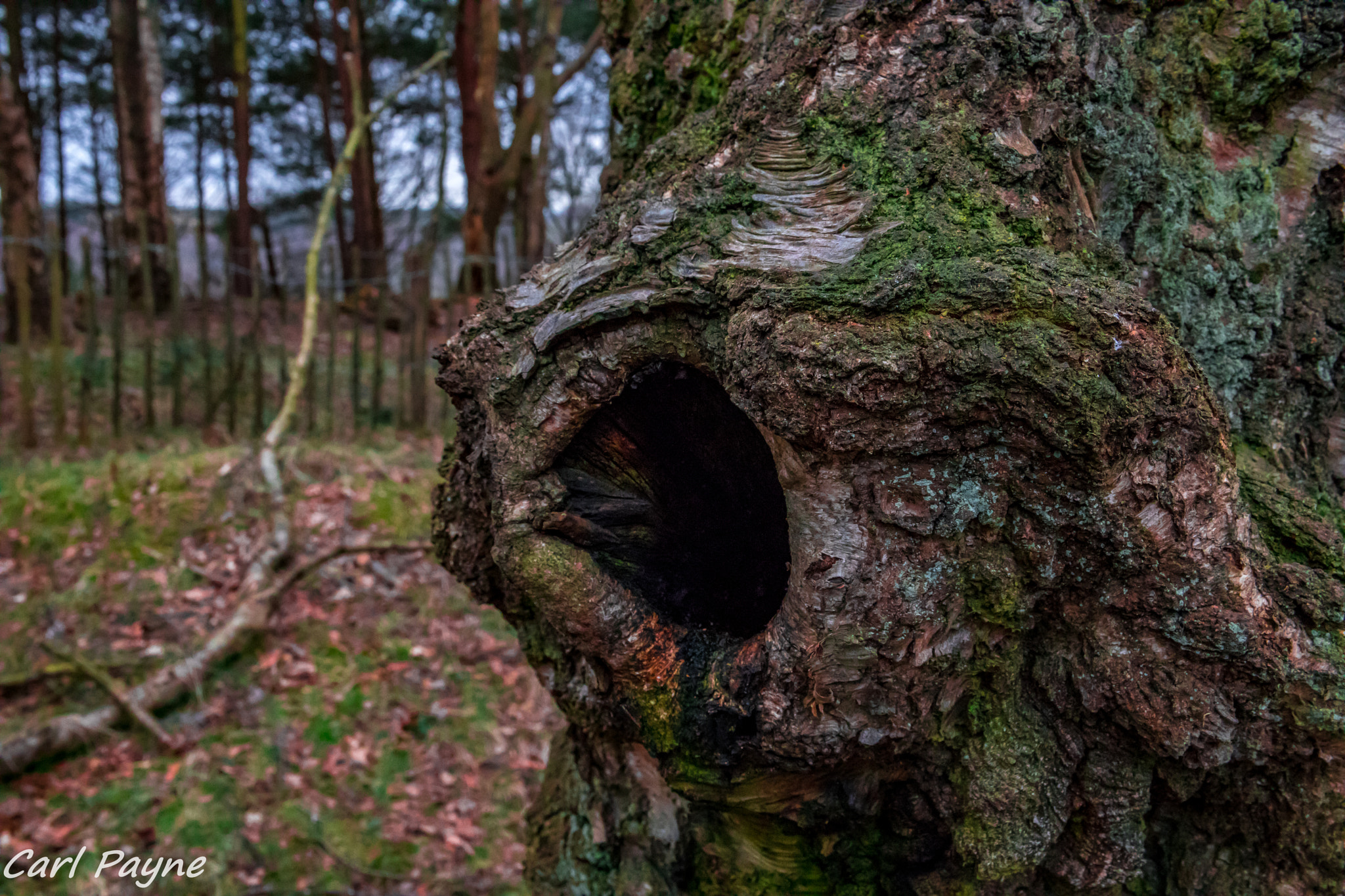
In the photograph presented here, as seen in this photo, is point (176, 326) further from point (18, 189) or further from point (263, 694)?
point (263, 694)

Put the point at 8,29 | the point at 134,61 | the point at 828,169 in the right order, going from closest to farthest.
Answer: the point at 828,169 < the point at 8,29 < the point at 134,61

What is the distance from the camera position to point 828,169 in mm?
1152

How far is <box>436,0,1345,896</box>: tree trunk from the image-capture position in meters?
1.01

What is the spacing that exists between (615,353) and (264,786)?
352 centimetres

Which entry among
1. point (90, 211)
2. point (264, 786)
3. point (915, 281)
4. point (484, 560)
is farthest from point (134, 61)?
point (915, 281)

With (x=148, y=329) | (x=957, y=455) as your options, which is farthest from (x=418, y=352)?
(x=957, y=455)

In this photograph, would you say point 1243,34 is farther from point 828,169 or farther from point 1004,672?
point 1004,672

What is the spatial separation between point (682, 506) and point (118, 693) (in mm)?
3973

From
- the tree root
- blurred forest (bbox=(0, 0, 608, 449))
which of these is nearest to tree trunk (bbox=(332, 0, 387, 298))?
blurred forest (bbox=(0, 0, 608, 449))

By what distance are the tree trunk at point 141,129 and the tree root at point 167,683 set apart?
631 centimetres

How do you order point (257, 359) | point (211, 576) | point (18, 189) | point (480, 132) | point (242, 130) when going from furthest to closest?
point (242, 130) → point (480, 132) → point (18, 189) → point (257, 359) → point (211, 576)

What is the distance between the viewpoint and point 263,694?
421cm

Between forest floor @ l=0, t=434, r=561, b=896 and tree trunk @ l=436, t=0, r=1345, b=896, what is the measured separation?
8.66 ft

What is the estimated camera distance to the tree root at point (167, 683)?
3.68 m
